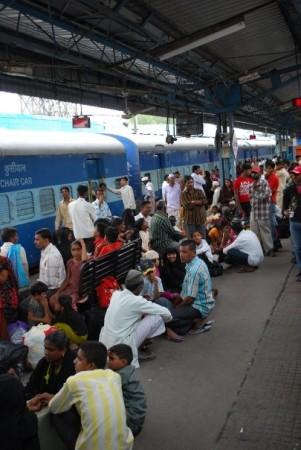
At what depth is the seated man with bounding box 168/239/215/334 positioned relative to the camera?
6.27 metres

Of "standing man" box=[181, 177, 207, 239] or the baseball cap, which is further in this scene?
"standing man" box=[181, 177, 207, 239]

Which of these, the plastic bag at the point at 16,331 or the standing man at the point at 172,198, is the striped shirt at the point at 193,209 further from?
the plastic bag at the point at 16,331

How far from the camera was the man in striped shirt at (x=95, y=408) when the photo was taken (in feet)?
11.2

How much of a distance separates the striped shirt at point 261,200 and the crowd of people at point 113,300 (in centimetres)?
2

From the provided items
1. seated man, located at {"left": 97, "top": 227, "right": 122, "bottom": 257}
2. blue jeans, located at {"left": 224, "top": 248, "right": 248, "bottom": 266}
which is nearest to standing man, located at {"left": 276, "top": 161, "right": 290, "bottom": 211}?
Result: blue jeans, located at {"left": 224, "top": 248, "right": 248, "bottom": 266}

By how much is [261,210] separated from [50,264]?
16.2 ft

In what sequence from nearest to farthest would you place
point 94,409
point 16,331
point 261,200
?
1. point 94,409
2. point 16,331
3. point 261,200

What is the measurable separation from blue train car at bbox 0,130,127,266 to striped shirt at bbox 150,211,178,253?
293 centimetres

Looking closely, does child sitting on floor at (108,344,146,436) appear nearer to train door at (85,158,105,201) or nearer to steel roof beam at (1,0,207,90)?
steel roof beam at (1,0,207,90)

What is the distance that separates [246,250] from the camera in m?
9.25

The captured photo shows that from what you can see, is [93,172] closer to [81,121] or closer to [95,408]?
[81,121]

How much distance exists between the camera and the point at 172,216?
12492 mm

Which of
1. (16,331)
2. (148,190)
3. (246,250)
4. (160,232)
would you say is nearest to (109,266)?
(16,331)

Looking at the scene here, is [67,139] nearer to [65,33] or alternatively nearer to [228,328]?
[65,33]
